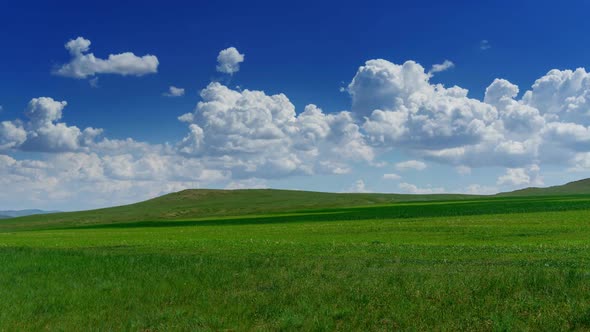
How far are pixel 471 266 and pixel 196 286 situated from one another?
11360mm

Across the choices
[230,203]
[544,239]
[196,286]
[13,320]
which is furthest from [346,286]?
[230,203]

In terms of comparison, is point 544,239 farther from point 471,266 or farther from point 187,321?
point 187,321

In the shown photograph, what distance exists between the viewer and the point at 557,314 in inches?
527

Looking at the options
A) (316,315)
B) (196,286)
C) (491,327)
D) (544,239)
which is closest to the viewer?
(491,327)

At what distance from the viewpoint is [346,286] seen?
17641 mm

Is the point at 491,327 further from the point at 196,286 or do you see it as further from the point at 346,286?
the point at 196,286

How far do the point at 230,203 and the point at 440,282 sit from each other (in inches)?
7108

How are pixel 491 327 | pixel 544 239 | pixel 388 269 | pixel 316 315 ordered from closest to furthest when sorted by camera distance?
pixel 491 327 < pixel 316 315 < pixel 388 269 < pixel 544 239

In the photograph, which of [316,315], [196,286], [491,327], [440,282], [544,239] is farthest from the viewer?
[544,239]

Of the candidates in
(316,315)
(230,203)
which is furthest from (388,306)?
(230,203)

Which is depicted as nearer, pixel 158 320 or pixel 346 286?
pixel 158 320

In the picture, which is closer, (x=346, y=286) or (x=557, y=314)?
(x=557, y=314)

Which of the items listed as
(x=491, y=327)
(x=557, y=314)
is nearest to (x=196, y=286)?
(x=491, y=327)

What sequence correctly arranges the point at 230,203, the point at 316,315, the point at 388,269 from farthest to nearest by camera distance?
the point at 230,203 → the point at 388,269 → the point at 316,315
